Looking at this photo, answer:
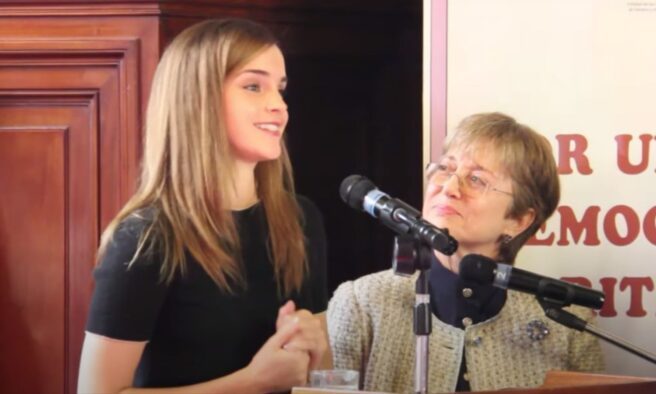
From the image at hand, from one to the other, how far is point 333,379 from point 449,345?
0.32 metres

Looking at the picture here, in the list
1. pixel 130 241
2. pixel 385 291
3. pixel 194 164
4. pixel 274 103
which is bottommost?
pixel 385 291

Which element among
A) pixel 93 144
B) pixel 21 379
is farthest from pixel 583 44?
pixel 21 379

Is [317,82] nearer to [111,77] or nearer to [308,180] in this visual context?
[308,180]

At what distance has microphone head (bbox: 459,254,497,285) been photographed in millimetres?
1522

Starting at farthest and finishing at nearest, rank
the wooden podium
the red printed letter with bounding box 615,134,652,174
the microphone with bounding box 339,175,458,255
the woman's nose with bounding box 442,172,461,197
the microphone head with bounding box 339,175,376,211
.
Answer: the red printed letter with bounding box 615,134,652,174, the woman's nose with bounding box 442,172,461,197, the microphone head with bounding box 339,175,376,211, the microphone with bounding box 339,175,458,255, the wooden podium

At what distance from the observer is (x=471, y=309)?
1.98 m

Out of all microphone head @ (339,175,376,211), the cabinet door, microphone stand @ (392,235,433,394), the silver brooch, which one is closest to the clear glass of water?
microphone stand @ (392,235,433,394)

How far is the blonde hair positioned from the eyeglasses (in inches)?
1.5

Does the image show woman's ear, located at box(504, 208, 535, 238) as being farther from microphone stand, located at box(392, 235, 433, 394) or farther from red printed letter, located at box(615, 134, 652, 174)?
microphone stand, located at box(392, 235, 433, 394)

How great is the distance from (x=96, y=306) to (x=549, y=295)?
674 mm

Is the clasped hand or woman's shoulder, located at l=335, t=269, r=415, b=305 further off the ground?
woman's shoulder, located at l=335, t=269, r=415, b=305

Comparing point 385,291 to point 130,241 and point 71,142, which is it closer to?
point 130,241

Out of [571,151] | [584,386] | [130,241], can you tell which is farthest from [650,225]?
[130,241]

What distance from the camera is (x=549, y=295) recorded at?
5.06ft
